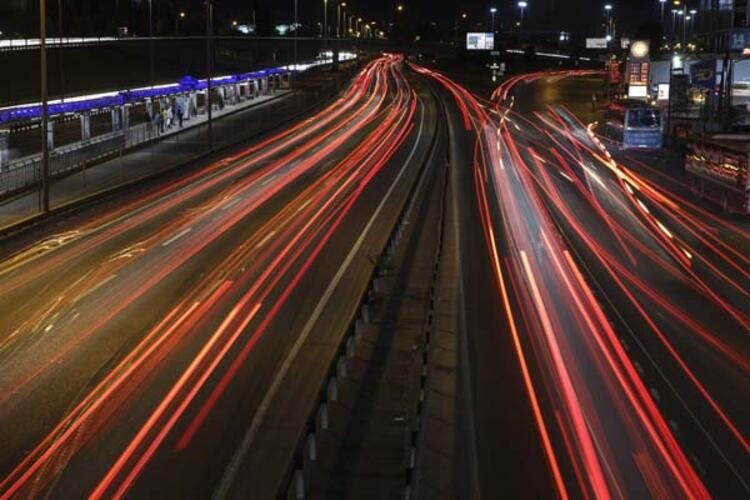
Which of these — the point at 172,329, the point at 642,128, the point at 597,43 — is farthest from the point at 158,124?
the point at 597,43

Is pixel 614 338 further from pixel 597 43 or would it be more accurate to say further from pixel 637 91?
pixel 597 43

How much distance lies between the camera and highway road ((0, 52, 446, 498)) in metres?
11.2

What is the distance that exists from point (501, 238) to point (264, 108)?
53651mm

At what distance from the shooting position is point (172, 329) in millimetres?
16938

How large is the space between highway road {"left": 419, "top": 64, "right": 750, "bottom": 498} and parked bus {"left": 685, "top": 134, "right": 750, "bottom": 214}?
0.95 metres

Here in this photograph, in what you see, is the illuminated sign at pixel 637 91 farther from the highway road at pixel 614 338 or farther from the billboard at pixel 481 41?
the billboard at pixel 481 41

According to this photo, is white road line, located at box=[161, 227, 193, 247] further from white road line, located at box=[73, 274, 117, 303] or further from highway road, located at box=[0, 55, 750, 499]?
white road line, located at box=[73, 274, 117, 303]

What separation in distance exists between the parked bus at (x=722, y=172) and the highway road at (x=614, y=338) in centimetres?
95

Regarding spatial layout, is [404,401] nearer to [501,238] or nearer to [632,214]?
[501,238]

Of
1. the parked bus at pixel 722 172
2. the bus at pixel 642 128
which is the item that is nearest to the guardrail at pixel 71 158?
the parked bus at pixel 722 172

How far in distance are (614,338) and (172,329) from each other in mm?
7468

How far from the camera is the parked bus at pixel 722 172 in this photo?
30109mm

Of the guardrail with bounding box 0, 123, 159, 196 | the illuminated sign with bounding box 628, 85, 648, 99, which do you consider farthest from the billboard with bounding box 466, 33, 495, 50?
the guardrail with bounding box 0, 123, 159, 196

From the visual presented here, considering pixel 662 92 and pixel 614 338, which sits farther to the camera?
pixel 662 92
